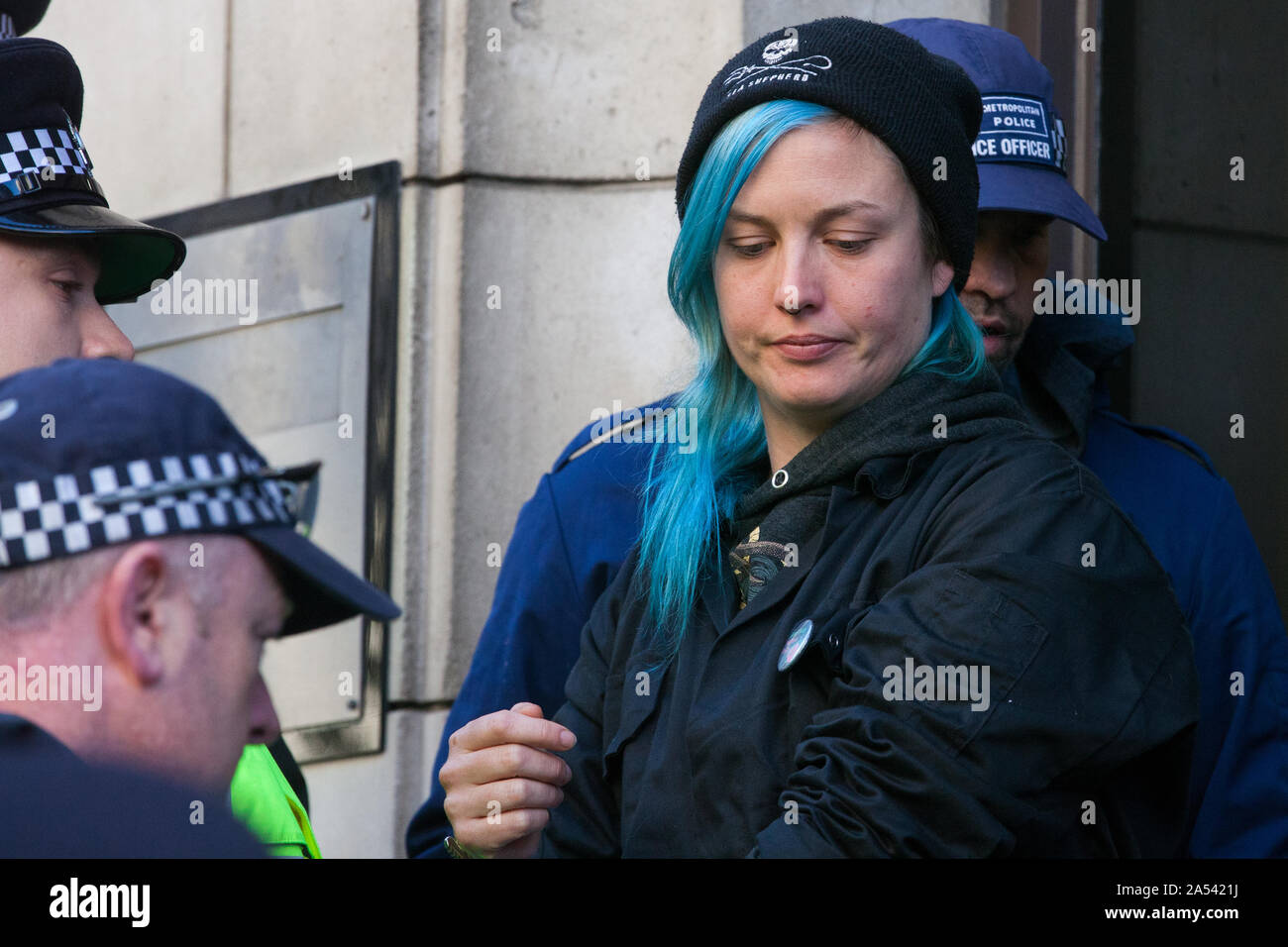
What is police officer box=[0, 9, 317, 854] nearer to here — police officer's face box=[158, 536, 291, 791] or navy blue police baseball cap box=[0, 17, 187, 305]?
navy blue police baseball cap box=[0, 17, 187, 305]

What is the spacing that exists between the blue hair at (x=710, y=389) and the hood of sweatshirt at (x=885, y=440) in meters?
0.04

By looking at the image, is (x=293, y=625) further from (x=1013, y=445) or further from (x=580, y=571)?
(x=580, y=571)

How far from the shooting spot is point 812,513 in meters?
2.00

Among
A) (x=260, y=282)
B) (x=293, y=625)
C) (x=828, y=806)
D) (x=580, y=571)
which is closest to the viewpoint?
(x=293, y=625)

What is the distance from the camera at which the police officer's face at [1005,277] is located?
283 cm

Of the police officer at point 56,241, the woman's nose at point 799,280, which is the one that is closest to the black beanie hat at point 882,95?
the woman's nose at point 799,280

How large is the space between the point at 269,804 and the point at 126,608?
3.07ft

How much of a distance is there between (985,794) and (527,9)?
2.79 meters

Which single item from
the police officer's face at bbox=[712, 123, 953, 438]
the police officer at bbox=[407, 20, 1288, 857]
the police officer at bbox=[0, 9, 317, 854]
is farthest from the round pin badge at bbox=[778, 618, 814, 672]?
the police officer at bbox=[0, 9, 317, 854]

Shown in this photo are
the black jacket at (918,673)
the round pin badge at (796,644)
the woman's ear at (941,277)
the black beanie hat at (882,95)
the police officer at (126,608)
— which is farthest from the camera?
the woman's ear at (941,277)

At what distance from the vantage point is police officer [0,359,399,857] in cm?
133

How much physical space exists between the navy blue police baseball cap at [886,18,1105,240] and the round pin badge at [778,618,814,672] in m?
1.17

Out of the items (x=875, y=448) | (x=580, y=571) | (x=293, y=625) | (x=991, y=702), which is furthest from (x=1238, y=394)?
(x=293, y=625)

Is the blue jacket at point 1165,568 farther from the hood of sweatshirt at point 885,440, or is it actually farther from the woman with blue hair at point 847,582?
the hood of sweatshirt at point 885,440
